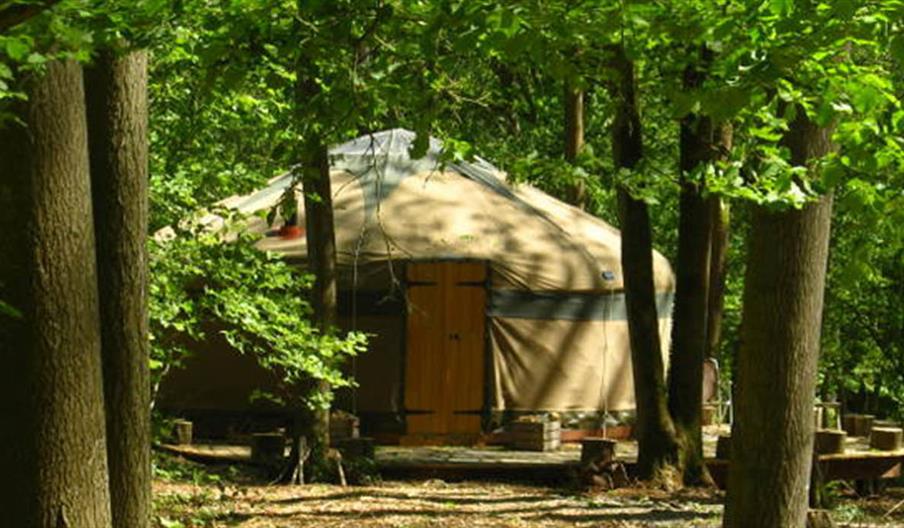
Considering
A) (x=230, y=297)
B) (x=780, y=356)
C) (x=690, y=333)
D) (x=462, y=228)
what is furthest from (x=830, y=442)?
(x=230, y=297)

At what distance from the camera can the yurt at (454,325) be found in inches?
531

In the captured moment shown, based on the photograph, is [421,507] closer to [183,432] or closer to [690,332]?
[690,332]

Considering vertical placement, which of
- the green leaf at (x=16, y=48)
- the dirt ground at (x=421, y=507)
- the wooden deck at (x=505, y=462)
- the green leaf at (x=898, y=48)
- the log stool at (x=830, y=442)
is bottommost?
the dirt ground at (x=421, y=507)

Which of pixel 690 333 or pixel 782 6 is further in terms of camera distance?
pixel 690 333

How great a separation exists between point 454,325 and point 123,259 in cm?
817

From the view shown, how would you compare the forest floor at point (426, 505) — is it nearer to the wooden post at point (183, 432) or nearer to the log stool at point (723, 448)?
the log stool at point (723, 448)

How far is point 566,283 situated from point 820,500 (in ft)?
14.8

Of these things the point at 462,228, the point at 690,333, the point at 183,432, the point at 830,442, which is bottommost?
the point at 183,432

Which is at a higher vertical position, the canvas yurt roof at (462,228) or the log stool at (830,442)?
the canvas yurt roof at (462,228)

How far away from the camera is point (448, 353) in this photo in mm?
13602

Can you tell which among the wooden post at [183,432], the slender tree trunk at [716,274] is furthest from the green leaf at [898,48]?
the slender tree trunk at [716,274]

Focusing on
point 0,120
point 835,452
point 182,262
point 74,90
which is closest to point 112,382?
point 74,90

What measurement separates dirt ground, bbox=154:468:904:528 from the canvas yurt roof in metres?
2.79

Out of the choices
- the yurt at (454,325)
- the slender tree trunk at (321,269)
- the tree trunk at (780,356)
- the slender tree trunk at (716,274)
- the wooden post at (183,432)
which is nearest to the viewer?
the tree trunk at (780,356)
